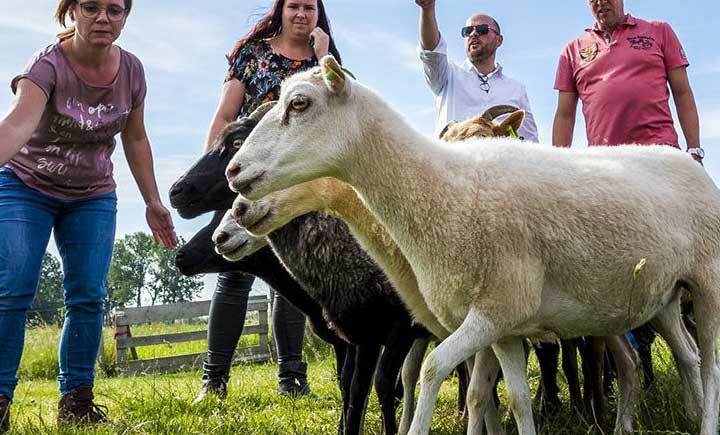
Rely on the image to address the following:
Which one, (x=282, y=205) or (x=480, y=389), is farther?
(x=282, y=205)

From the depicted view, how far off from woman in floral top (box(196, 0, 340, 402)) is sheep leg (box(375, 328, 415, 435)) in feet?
4.81

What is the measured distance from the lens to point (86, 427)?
13.6ft

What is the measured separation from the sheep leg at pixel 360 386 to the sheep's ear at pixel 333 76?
1.61 meters

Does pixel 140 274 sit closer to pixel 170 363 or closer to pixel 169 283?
pixel 169 283

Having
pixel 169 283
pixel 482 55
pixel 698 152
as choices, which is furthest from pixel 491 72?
pixel 169 283

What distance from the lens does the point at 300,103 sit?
291 centimetres

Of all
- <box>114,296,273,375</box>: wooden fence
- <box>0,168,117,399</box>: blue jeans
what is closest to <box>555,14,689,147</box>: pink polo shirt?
<box>0,168,117,399</box>: blue jeans

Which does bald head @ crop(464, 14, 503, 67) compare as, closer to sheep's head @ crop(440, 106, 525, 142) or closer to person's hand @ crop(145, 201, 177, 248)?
sheep's head @ crop(440, 106, 525, 142)

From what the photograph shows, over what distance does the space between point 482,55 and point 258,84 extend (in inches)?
59.9

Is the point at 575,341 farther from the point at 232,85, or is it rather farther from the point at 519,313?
Answer: the point at 232,85

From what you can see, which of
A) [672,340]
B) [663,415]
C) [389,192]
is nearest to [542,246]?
[389,192]

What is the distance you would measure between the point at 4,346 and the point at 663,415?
3416mm

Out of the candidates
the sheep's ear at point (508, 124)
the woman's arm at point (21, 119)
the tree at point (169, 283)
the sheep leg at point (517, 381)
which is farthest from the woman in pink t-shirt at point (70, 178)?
the tree at point (169, 283)

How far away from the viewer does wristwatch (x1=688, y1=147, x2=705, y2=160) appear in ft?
15.3
